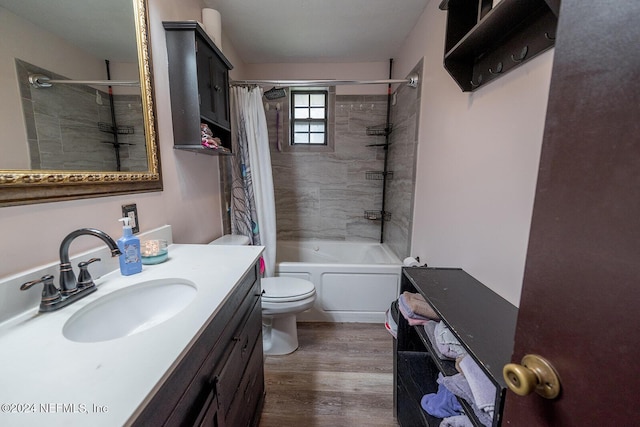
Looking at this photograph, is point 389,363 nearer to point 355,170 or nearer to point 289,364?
point 289,364

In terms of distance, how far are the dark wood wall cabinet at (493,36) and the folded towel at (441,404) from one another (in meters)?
1.26

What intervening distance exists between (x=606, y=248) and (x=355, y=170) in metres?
2.64

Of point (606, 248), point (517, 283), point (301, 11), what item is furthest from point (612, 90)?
point (301, 11)

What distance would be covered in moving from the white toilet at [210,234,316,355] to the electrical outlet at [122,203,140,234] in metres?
0.71

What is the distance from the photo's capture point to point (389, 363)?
67.6 inches

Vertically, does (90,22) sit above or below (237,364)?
above

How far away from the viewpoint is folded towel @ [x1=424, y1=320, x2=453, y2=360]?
0.91 meters

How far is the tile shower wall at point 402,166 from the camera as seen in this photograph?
1.97m

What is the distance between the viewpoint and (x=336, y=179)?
2926 mm

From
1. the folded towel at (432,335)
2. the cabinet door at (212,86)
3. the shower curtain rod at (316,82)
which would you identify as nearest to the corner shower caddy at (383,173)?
the shower curtain rod at (316,82)

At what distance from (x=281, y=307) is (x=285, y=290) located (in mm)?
128

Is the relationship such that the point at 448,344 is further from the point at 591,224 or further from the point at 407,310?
the point at 591,224

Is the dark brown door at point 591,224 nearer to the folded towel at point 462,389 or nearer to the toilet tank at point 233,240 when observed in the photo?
the folded towel at point 462,389

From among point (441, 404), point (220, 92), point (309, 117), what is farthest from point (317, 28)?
point (441, 404)
